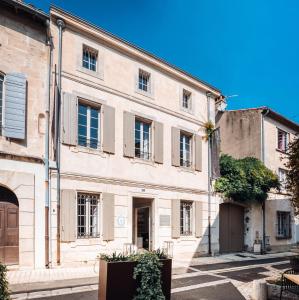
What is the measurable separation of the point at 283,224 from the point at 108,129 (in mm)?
13323

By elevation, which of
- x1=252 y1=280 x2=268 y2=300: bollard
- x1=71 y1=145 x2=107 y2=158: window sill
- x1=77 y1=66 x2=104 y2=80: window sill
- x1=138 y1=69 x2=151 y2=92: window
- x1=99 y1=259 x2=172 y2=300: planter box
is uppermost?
x1=138 y1=69 x2=151 y2=92: window

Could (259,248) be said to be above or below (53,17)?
below

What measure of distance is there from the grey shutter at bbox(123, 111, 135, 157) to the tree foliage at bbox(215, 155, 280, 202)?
17.2 ft

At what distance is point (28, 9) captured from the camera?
10570 millimetres

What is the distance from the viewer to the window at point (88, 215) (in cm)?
1145

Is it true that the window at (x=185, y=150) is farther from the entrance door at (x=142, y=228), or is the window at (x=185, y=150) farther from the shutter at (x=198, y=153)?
the entrance door at (x=142, y=228)

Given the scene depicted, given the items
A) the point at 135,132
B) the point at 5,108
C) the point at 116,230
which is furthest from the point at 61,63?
the point at 116,230

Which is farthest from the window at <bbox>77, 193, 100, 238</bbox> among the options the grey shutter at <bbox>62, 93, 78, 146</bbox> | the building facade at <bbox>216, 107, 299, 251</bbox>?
the building facade at <bbox>216, 107, 299, 251</bbox>

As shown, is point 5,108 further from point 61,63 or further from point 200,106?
point 200,106

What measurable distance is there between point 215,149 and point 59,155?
26.3 ft

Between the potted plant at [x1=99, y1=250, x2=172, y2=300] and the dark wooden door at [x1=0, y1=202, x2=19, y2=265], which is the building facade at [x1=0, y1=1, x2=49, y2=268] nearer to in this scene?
the dark wooden door at [x1=0, y1=202, x2=19, y2=265]

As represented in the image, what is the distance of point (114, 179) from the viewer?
1239cm

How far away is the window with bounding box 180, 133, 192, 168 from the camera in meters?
15.4

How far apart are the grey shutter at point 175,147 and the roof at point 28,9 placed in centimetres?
644
